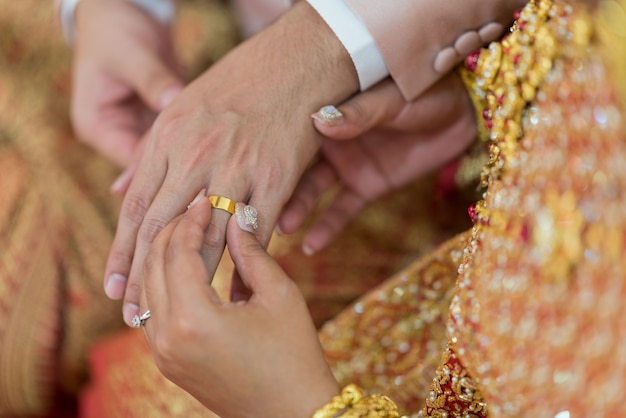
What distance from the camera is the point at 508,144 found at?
2.11 feet

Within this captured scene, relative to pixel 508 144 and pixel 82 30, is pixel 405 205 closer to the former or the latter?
pixel 508 144

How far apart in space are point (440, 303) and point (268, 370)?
0.34 metres

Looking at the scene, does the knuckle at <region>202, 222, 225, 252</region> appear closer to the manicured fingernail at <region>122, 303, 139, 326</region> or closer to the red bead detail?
the manicured fingernail at <region>122, 303, 139, 326</region>

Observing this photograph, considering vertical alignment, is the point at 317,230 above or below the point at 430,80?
below

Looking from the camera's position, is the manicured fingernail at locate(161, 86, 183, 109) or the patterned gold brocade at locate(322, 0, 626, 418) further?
the manicured fingernail at locate(161, 86, 183, 109)

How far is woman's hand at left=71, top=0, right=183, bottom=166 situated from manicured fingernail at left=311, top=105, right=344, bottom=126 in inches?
11.9

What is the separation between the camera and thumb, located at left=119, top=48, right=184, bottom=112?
935mm

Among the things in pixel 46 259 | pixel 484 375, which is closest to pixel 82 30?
Answer: pixel 46 259

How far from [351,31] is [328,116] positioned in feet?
0.35

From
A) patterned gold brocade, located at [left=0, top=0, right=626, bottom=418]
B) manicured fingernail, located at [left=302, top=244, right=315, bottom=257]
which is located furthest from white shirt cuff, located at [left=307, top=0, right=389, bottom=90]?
manicured fingernail, located at [left=302, top=244, right=315, bottom=257]

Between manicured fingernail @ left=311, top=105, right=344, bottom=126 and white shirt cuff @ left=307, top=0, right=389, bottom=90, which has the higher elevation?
white shirt cuff @ left=307, top=0, right=389, bottom=90

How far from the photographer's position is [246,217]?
696 mm

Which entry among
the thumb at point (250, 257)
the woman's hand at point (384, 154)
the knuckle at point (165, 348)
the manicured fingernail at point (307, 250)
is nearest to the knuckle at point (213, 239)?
the thumb at point (250, 257)

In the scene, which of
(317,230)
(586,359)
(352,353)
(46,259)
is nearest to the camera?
(586,359)
